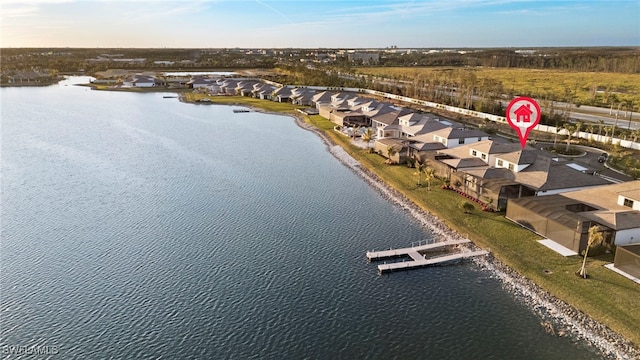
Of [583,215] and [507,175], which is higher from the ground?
[507,175]

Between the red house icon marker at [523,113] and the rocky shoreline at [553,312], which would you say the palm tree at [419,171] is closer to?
the rocky shoreline at [553,312]

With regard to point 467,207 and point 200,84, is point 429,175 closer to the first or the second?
point 467,207

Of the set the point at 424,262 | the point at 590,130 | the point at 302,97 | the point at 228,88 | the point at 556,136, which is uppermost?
the point at 228,88

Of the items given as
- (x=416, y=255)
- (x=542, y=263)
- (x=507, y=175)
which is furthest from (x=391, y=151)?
(x=542, y=263)

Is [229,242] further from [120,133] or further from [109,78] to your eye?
[109,78]

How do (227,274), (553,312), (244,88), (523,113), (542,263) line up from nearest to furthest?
(553,312) < (542,263) < (227,274) < (523,113) < (244,88)

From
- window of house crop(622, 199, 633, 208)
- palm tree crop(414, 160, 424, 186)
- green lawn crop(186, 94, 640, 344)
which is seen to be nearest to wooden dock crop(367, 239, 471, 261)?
green lawn crop(186, 94, 640, 344)

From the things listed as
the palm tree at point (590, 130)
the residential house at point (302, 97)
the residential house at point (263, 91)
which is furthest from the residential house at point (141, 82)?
the palm tree at point (590, 130)
